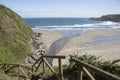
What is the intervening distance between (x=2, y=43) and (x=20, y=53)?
1.95 m

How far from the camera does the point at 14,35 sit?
2945cm

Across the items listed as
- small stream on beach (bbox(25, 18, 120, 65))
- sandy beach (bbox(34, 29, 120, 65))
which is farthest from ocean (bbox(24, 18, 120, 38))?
sandy beach (bbox(34, 29, 120, 65))

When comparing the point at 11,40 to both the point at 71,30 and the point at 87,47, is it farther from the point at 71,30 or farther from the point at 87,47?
the point at 71,30

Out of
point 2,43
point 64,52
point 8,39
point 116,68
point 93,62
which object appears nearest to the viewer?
point 116,68

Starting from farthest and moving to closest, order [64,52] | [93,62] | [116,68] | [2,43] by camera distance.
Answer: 1. [64,52]
2. [2,43]
3. [93,62]
4. [116,68]

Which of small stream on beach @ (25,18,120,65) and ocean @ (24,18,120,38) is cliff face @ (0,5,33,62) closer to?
small stream on beach @ (25,18,120,65)

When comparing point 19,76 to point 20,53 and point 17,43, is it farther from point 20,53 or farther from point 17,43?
point 17,43

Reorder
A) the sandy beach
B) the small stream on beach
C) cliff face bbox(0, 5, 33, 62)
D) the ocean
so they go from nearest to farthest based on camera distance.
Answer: cliff face bbox(0, 5, 33, 62), the sandy beach, the small stream on beach, the ocean

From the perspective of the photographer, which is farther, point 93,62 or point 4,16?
point 4,16

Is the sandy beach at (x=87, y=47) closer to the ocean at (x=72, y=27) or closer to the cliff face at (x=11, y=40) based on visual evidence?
the cliff face at (x=11, y=40)

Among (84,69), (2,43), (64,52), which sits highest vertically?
(84,69)

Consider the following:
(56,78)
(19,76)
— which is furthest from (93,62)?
(19,76)

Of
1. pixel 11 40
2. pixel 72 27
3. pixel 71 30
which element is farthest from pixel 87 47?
pixel 72 27

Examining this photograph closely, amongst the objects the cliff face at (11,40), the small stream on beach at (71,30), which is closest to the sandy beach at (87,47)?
the small stream on beach at (71,30)
